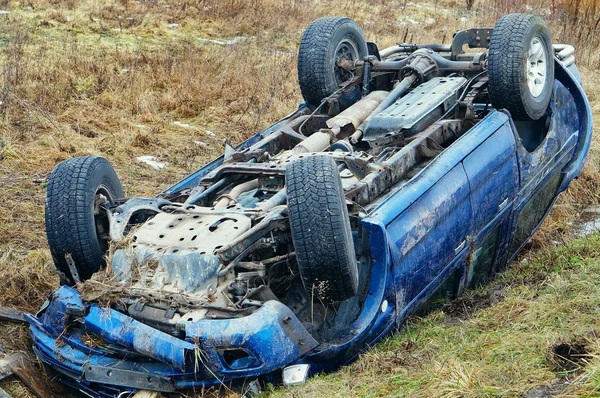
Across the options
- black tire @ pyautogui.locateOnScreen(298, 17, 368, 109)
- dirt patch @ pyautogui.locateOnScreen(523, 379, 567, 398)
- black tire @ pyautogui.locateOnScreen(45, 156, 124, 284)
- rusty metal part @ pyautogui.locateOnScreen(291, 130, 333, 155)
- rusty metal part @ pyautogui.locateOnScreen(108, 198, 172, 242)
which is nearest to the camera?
dirt patch @ pyautogui.locateOnScreen(523, 379, 567, 398)

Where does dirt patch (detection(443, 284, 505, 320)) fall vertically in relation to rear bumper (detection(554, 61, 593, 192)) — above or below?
below

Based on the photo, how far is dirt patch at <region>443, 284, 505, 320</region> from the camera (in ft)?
15.5

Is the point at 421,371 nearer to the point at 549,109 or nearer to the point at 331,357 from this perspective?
the point at 331,357

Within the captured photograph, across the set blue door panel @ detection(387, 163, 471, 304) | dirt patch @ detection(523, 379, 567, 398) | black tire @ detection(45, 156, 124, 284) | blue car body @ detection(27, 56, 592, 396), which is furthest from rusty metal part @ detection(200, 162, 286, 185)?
dirt patch @ detection(523, 379, 567, 398)

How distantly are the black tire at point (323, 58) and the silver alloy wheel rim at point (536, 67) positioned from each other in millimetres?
1416

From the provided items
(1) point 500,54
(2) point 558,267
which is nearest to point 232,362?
(2) point 558,267

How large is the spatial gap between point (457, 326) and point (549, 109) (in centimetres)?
233

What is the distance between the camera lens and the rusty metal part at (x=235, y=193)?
480 centimetres

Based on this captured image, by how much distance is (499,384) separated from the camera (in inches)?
132

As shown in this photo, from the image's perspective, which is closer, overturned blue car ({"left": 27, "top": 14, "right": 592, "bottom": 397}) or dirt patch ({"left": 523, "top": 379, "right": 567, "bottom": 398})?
dirt patch ({"left": 523, "top": 379, "right": 567, "bottom": 398})

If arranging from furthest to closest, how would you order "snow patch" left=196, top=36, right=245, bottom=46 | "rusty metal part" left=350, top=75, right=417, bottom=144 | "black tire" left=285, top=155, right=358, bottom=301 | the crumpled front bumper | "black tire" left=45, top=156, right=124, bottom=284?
"snow patch" left=196, top=36, right=245, bottom=46, "rusty metal part" left=350, top=75, right=417, bottom=144, "black tire" left=45, top=156, right=124, bottom=284, "black tire" left=285, top=155, right=358, bottom=301, the crumpled front bumper

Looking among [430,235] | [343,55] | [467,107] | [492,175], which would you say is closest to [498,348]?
[430,235]

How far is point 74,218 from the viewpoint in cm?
443

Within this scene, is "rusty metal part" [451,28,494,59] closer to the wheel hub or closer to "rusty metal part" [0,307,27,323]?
the wheel hub
